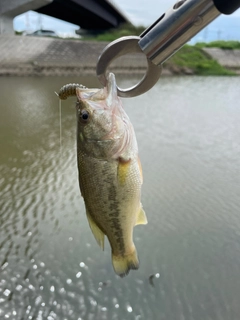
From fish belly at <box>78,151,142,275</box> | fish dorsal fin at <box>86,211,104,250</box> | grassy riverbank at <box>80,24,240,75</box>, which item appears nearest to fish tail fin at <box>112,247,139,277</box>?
fish belly at <box>78,151,142,275</box>

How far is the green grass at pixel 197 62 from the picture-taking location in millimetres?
19148

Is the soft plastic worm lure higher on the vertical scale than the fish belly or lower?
higher

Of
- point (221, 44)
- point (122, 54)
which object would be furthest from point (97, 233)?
point (221, 44)

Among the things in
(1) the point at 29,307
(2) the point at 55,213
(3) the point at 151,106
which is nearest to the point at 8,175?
(2) the point at 55,213

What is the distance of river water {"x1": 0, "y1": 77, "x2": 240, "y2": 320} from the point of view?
9.97 feet

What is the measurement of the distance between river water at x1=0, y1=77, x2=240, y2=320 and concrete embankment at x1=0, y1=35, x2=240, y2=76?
789 cm

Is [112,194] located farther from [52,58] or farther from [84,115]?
[52,58]

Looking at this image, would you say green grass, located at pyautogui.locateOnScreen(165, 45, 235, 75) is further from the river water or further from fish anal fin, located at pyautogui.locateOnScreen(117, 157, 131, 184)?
fish anal fin, located at pyautogui.locateOnScreen(117, 157, 131, 184)

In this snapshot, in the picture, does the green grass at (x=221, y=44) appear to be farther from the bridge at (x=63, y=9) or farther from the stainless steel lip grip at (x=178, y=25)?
the stainless steel lip grip at (x=178, y=25)

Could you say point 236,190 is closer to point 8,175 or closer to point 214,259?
point 214,259

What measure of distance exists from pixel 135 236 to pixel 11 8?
16114 millimetres

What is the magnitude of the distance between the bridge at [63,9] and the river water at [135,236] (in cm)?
1143

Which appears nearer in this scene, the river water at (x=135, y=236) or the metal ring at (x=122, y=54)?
the metal ring at (x=122, y=54)

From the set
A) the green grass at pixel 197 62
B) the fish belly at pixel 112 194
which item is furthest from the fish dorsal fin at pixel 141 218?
the green grass at pixel 197 62
